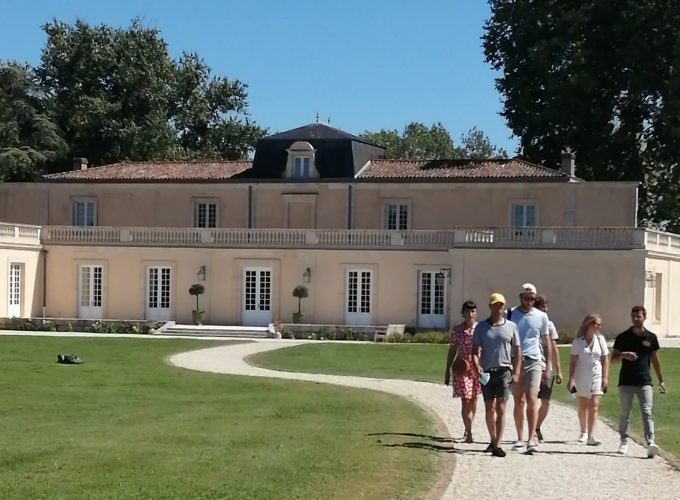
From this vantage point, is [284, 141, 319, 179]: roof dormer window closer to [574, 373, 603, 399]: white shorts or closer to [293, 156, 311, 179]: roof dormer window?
A: [293, 156, 311, 179]: roof dormer window

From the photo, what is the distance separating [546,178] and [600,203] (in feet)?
7.27

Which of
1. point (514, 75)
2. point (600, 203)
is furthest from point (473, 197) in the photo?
point (514, 75)

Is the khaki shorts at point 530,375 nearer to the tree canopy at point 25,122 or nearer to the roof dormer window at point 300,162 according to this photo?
the roof dormer window at point 300,162

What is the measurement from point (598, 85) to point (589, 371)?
3613 cm

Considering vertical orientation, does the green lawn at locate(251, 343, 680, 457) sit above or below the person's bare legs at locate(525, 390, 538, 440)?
below

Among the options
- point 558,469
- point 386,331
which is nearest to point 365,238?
point 386,331

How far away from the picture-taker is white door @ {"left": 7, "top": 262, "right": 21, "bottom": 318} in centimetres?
4438

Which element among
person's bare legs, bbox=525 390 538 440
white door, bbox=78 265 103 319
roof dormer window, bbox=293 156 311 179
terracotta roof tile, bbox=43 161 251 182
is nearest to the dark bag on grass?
person's bare legs, bbox=525 390 538 440

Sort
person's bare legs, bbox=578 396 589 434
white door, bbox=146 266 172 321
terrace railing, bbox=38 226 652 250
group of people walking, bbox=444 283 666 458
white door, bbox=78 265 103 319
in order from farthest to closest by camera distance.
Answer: white door, bbox=78 265 103 319 < white door, bbox=146 266 172 321 < terrace railing, bbox=38 226 652 250 < person's bare legs, bbox=578 396 589 434 < group of people walking, bbox=444 283 666 458

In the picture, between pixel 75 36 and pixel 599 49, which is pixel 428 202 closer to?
pixel 599 49

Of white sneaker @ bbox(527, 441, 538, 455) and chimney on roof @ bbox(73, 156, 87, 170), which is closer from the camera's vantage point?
white sneaker @ bbox(527, 441, 538, 455)

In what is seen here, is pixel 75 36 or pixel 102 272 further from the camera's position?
pixel 75 36

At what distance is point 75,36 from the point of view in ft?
200

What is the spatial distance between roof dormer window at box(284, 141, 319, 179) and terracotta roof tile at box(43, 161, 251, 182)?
243 centimetres
